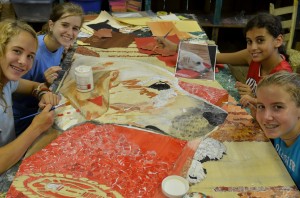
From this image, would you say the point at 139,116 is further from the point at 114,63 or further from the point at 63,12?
the point at 63,12

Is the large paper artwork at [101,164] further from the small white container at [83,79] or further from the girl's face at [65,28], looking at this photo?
the girl's face at [65,28]

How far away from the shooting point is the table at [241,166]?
1155mm

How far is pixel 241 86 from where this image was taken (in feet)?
5.95

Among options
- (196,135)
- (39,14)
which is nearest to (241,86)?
(196,135)

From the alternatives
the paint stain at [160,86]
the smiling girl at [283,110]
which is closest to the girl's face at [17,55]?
the paint stain at [160,86]

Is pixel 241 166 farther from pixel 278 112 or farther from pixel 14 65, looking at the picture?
pixel 14 65

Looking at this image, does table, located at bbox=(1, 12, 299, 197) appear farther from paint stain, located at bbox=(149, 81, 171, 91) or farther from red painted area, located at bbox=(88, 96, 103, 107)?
paint stain, located at bbox=(149, 81, 171, 91)

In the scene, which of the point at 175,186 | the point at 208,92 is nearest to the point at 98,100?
the point at 208,92

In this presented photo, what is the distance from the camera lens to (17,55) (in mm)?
1462

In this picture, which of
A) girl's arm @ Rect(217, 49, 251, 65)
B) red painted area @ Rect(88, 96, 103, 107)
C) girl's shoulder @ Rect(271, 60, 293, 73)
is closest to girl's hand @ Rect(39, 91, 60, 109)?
red painted area @ Rect(88, 96, 103, 107)

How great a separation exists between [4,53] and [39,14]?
221cm

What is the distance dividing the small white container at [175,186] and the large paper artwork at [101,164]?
1.2 inches

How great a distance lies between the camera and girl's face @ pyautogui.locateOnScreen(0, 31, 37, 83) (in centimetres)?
144

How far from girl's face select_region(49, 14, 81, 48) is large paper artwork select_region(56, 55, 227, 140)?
8.2 inches
